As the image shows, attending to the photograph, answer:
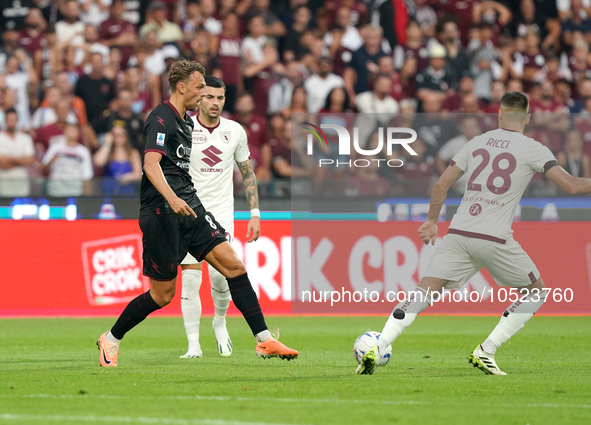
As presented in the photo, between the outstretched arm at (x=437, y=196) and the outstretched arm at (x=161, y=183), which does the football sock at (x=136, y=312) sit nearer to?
the outstretched arm at (x=161, y=183)

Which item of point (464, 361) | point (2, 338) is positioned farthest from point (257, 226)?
point (2, 338)

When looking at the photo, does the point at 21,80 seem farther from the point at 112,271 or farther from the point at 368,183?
the point at 368,183

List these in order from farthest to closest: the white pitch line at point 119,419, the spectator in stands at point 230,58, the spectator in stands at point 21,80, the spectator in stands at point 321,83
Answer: the spectator in stands at point 230,58, the spectator in stands at point 321,83, the spectator in stands at point 21,80, the white pitch line at point 119,419

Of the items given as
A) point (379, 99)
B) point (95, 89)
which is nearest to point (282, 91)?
point (379, 99)

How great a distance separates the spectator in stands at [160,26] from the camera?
16594mm

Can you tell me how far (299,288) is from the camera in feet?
41.5

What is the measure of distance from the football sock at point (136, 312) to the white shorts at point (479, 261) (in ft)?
7.62

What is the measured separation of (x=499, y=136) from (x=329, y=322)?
570 cm

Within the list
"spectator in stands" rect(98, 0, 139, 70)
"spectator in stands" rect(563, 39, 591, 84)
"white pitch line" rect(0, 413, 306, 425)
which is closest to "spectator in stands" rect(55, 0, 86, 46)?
"spectator in stands" rect(98, 0, 139, 70)

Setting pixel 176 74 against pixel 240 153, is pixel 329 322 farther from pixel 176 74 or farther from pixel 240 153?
pixel 176 74

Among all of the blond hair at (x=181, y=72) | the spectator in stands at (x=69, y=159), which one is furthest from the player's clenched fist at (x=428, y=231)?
the spectator in stands at (x=69, y=159)

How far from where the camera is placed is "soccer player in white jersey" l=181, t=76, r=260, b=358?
8586 millimetres

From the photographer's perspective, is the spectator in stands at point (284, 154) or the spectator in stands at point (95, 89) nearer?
the spectator in stands at point (284, 154)

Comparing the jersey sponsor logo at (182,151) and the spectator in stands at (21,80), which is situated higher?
the spectator in stands at (21,80)
